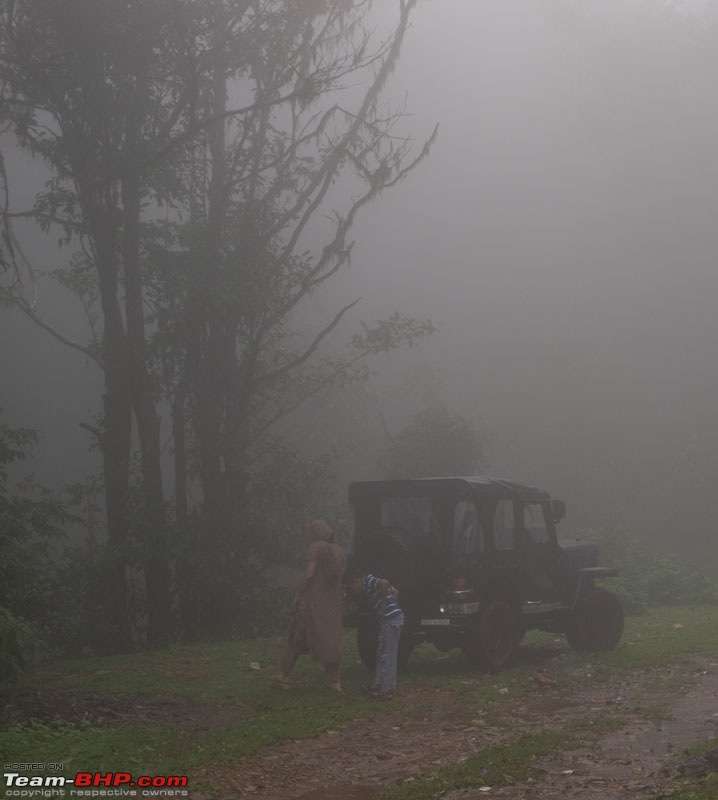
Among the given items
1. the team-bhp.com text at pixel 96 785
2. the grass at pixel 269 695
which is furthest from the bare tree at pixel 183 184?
the team-bhp.com text at pixel 96 785

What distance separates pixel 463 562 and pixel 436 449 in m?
17.7

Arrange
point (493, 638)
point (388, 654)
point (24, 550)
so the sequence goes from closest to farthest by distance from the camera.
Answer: point (388, 654), point (493, 638), point (24, 550)

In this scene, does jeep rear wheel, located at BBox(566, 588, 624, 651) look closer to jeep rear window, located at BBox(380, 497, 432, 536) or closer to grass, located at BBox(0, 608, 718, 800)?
grass, located at BBox(0, 608, 718, 800)

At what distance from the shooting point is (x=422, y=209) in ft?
192

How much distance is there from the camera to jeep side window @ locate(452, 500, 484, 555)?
13.5m

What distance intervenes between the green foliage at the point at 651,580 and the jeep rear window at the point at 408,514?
948 centimetres

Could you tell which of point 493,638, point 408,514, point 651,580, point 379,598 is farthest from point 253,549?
point 651,580

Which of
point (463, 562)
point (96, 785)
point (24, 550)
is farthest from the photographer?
point (24, 550)

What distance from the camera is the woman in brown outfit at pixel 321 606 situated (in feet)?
40.8

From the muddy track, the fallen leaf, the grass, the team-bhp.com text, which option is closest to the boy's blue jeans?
the muddy track

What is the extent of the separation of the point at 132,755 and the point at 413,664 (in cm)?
635

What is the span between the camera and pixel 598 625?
15492 millimetres

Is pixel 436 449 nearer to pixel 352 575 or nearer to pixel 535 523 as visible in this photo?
pixel 535 523

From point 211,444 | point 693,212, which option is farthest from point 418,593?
point 693,212
